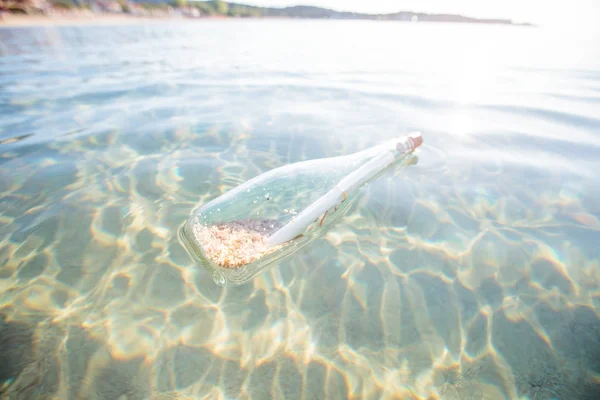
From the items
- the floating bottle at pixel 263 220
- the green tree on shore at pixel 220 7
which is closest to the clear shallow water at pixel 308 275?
the floating bottle at pixel 263 220

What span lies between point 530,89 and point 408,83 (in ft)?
11.2

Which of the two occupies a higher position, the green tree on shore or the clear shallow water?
the clear shallow water

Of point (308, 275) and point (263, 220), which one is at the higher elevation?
point (263, 220)

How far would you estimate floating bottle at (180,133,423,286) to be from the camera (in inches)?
95.7

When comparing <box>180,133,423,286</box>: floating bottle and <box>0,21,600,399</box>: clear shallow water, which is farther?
<box>180,133,423,286</box>: floating bottle

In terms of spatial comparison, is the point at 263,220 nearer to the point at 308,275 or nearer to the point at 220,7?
the point at 308,275

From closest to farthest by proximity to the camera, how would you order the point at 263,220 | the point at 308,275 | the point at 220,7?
1. the point at 308,275
2. the point at 263,220
3. the point at 220,7

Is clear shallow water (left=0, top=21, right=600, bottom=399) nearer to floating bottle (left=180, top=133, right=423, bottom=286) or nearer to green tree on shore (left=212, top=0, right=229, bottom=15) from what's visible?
floating bottle (left=180, top=133, right=423, bottom=286)

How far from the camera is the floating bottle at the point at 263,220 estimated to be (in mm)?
2430

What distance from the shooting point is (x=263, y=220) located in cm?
266

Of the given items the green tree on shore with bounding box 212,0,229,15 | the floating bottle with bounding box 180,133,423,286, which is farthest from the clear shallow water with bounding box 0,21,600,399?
the green tree on shore with bounding box 212,0,229,15

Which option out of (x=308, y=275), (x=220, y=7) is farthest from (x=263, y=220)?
(x=220, y=7)

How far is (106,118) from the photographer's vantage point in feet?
19.5

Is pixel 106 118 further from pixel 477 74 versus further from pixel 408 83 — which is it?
pixel 477 74
